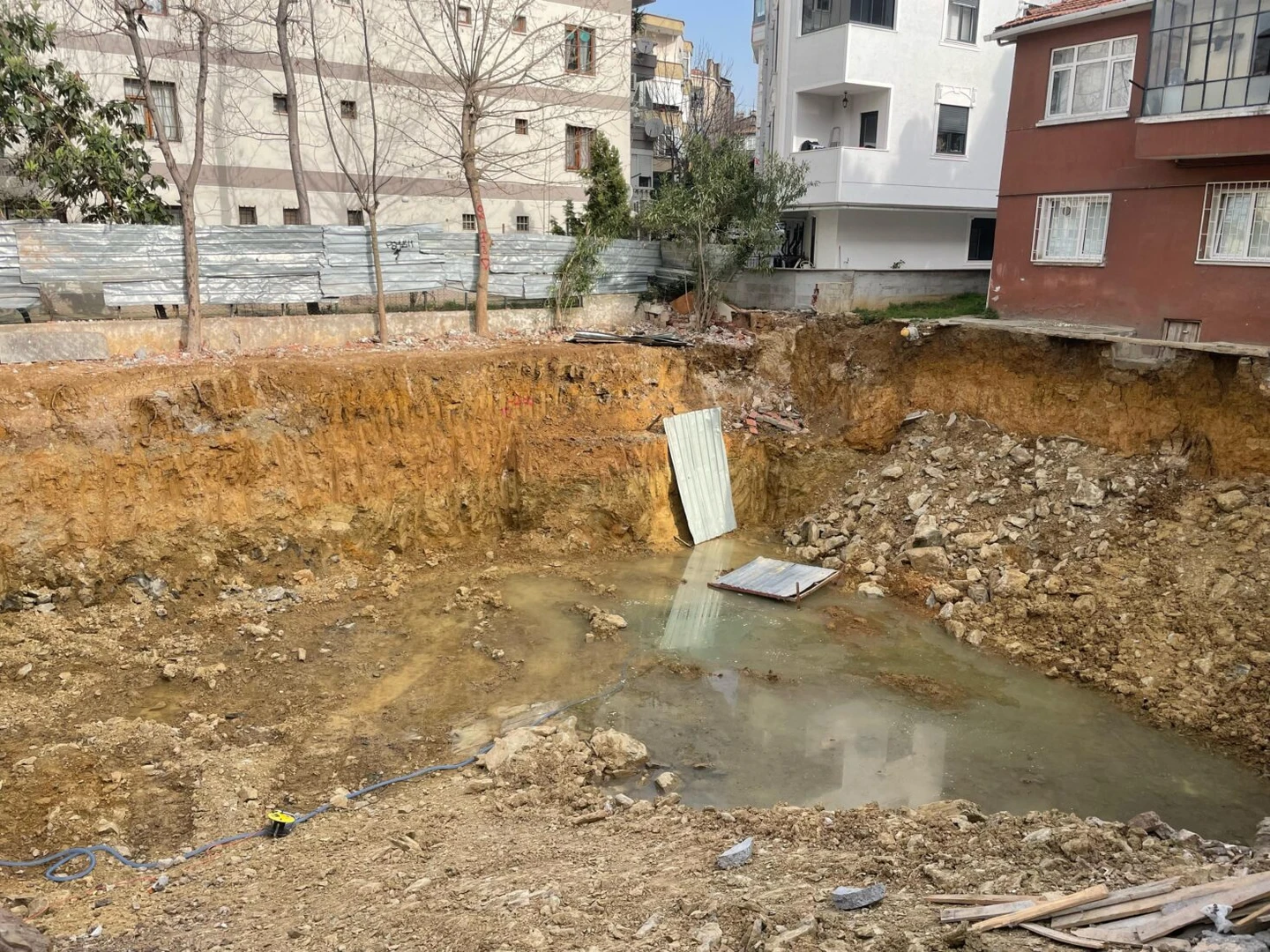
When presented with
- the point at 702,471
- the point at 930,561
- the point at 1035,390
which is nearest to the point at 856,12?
the point at 1035,390

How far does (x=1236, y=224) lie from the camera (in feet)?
46.5

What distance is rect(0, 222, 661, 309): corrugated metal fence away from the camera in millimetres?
14672

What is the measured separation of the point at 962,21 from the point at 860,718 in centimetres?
1938

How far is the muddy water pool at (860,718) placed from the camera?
9.45 metres

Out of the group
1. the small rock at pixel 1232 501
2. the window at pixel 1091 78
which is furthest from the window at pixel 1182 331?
the window at pixel 1091 78

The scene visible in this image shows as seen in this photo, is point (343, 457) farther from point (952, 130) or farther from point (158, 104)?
point (952, 130)

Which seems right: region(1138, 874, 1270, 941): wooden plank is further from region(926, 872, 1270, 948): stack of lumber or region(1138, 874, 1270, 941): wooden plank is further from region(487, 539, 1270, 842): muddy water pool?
region(487, 539, 1270, 842): muddy water pool

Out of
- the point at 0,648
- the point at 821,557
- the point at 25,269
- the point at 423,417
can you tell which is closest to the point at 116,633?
the point at 0,648

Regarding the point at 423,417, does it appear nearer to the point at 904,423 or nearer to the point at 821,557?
the point at 821,557

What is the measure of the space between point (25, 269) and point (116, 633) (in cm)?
720

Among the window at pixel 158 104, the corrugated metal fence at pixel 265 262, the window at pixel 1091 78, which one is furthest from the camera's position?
the window at pixel 158 104

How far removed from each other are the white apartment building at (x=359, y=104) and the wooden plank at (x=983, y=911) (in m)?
20.2

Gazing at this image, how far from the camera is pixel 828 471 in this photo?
17.4 m

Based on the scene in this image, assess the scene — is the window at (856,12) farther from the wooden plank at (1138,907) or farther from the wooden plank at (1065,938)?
the wooden plank at (1065,938)
